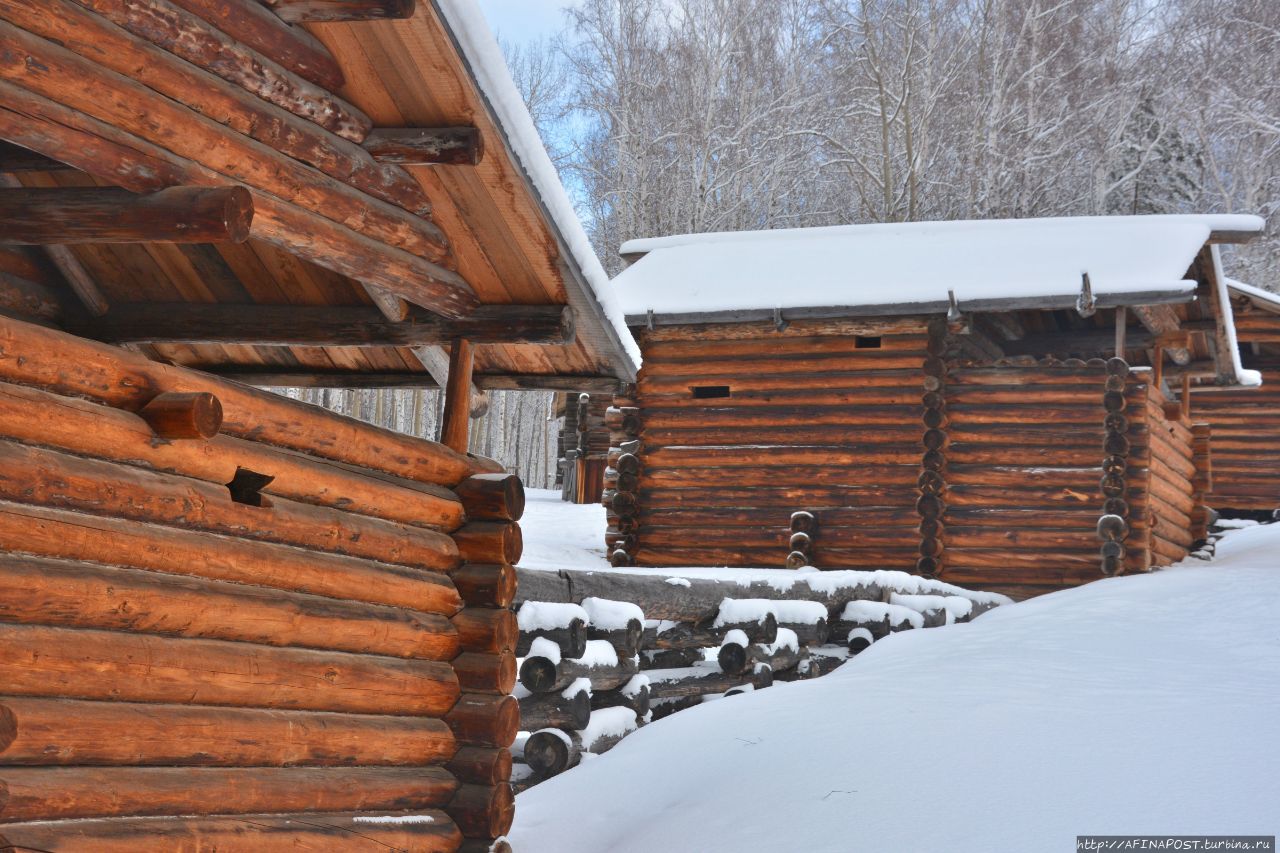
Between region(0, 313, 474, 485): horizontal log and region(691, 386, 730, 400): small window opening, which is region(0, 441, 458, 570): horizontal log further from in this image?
region(691, 386, 730, 400): small window opening

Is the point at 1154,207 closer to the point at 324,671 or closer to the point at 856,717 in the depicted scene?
the point at 856,717

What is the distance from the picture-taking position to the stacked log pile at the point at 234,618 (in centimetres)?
348

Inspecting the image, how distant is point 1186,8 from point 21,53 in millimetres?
35510

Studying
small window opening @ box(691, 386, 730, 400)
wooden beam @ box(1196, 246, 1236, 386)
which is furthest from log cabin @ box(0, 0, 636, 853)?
wooden beam @ box(1196, 246, 1236, 386)

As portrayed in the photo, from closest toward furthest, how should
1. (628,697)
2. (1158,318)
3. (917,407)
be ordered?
1. (628,697)
2. (917,407)
3. (1158,318)

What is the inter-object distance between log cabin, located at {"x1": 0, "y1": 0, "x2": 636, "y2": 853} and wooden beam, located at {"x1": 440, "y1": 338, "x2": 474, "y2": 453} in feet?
0.05

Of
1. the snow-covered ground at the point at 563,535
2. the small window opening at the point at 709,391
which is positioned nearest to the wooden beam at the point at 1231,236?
the small window opening at the point at 709,391

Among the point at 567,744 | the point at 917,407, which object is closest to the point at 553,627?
the point at 567,744

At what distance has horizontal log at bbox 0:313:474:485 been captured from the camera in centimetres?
354

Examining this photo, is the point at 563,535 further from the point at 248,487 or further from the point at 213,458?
the point at 213,458

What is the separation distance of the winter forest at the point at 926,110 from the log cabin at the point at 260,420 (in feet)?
76.9

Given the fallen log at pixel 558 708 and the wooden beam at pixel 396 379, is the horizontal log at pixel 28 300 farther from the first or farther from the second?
the fallen log at pixel 558 708

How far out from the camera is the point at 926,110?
28938 millimetres

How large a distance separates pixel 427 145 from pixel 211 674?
7.49 feet
